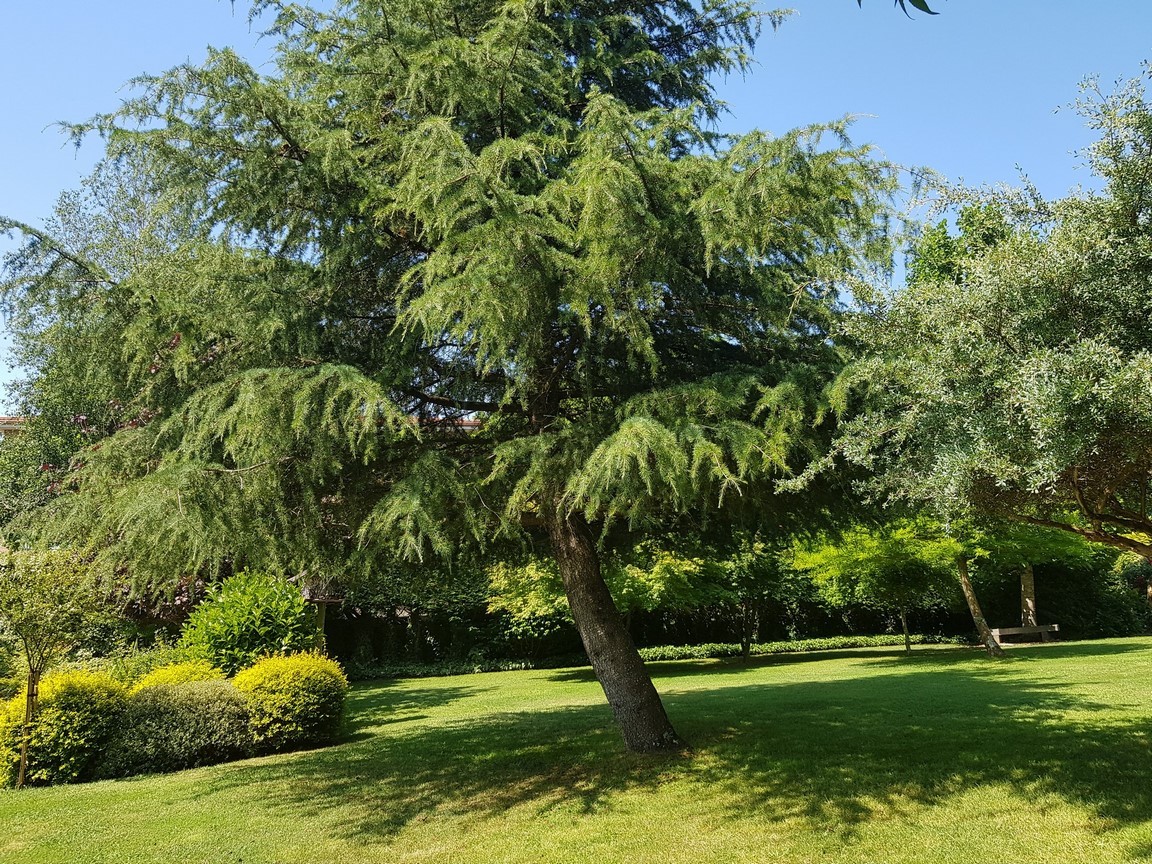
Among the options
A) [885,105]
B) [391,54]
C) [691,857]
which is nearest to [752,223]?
[885,105]

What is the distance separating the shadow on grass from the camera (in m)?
6.91

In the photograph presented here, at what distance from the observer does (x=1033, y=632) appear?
24375 mm

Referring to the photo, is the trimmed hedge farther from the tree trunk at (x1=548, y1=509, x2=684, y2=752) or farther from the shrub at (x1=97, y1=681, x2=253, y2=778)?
the tree trunk at (x1=548, y1=509, x2=684, y2=752)

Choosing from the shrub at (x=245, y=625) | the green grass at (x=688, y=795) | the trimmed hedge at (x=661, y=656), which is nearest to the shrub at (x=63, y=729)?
the green grass at (x=688, y=795)

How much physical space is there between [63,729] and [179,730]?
1261mm

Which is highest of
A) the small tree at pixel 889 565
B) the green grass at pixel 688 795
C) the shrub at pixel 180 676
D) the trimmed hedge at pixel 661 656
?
the small tree at pixel 889 565

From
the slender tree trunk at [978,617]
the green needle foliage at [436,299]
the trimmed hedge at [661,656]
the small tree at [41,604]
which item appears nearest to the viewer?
the green needle foliage at [436,299]

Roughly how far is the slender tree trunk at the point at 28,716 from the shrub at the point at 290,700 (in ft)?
7.51

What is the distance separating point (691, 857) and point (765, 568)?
54.5ft

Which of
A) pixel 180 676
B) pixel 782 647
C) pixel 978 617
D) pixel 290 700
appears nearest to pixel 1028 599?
pixel 978 617

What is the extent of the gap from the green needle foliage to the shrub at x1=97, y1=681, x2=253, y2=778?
3.89 metres

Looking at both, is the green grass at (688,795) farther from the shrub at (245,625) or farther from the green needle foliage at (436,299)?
the green needle foliage at (436,299)

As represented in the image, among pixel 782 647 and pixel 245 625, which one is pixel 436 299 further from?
pixel 782 647

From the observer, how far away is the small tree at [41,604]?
9047 mm
